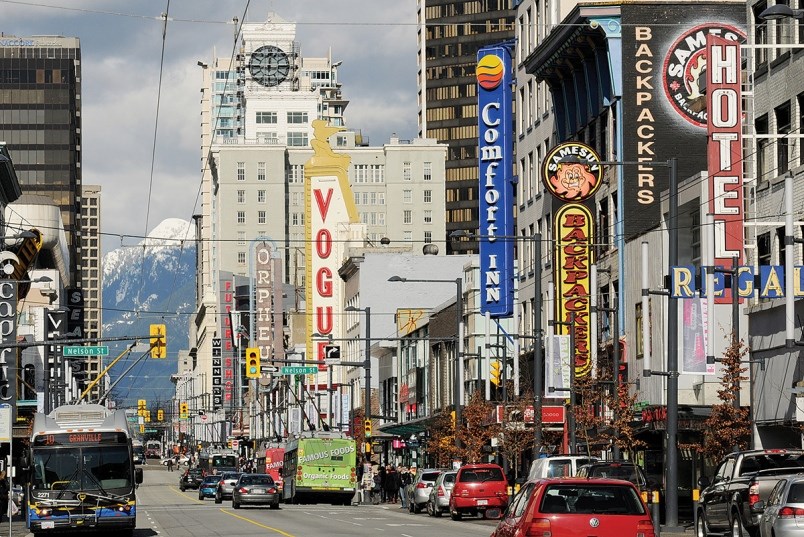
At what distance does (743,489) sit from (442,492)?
27728 millimetres

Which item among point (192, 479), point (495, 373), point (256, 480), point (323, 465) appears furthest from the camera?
point (192, 479)

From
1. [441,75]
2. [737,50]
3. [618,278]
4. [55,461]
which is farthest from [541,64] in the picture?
[441,75]

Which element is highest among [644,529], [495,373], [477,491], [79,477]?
[495,373]

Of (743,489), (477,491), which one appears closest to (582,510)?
(743,489)

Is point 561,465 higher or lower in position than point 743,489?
lower

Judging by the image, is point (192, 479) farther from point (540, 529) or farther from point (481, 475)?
point (540, 529)

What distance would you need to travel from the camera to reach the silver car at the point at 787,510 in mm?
25031

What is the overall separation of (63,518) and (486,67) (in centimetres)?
4221

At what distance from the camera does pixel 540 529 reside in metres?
22.2

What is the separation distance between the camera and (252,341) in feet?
630

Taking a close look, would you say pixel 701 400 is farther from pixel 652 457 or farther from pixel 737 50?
pixel 737 50

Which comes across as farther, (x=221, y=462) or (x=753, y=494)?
(x=221, y=462)

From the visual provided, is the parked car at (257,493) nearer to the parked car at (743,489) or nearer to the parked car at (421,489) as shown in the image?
the parked car at (421,489)

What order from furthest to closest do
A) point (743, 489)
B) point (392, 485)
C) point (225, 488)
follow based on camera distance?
1. point (392, 485)
2. point (225, 488)
3. point (743, 489)
